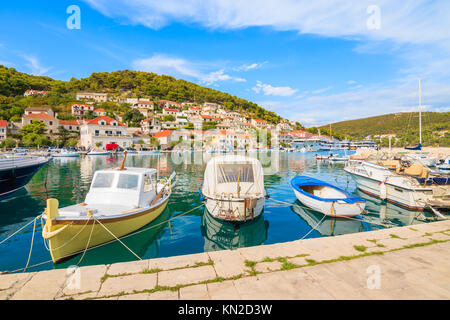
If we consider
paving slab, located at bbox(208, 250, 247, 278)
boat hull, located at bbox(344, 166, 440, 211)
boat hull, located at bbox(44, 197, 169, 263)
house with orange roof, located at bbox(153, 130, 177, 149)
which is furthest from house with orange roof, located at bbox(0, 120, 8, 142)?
boat hull, located at bbox(344, 166, 440, 211)

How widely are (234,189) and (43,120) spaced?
88.7 m

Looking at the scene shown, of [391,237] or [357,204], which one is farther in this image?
[357,204]

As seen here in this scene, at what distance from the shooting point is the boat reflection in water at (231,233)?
8.29m

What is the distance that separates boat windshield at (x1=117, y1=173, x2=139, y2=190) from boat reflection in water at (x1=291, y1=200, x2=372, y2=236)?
8708 mm

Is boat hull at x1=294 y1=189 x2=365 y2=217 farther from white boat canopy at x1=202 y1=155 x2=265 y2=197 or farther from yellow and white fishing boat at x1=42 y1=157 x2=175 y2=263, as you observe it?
yellow and white fishing boat at x1=42 y1=157 x2=175 y2=263

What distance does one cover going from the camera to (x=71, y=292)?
3482mm

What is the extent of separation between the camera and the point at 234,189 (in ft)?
34.6

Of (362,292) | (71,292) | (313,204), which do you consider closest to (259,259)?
(362,292)

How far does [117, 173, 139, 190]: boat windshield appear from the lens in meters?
8.93

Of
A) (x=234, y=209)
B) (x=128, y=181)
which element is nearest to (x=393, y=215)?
(x=234, y=209)

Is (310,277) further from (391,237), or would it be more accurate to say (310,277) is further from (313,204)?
(313,204)

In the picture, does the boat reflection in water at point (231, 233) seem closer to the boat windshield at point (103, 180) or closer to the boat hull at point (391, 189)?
the boat windshield at point (103, 180)
